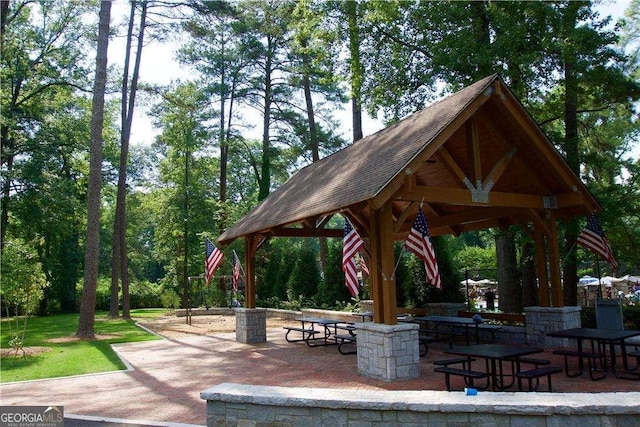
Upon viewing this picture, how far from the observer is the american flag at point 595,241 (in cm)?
972

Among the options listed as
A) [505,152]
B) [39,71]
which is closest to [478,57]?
[505,152]

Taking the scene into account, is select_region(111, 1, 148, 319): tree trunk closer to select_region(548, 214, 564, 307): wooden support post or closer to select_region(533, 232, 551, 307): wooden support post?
select_region(533, 232, 551, 307): wooden support post

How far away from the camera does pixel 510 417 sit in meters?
4.31

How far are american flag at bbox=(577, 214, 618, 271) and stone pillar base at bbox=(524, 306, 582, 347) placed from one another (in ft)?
4.19

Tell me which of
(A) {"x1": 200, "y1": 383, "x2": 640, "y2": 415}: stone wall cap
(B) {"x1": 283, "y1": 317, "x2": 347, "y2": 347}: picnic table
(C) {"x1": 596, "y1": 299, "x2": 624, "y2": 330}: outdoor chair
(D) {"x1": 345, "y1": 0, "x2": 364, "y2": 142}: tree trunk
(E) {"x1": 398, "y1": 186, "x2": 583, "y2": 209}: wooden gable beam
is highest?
(D) {"x1": 345, "y1": 0, "x2": 364, "y2": 142}: tree trunk

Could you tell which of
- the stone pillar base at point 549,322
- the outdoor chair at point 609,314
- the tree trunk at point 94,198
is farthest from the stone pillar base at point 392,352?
the tree trunk at point 94,198

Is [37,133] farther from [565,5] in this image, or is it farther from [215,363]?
[565,5]

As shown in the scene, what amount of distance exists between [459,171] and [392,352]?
3457 millimetres

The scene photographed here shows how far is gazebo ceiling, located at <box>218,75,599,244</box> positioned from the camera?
806 cm

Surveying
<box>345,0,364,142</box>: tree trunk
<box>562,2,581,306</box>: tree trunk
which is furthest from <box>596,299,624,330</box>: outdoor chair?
<box>345,0,364,142</box>: tree trunk

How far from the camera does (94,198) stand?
15.4 metres

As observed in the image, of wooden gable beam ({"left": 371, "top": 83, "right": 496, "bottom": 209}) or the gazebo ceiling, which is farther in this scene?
the gazebo ceiling

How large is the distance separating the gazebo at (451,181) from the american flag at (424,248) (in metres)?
0.28

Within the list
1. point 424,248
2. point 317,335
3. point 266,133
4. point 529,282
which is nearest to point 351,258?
point 424,248
